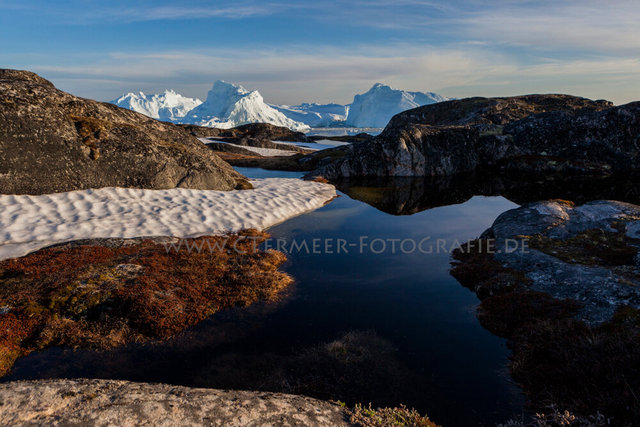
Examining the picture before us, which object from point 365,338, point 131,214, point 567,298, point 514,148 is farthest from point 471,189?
point 131,214

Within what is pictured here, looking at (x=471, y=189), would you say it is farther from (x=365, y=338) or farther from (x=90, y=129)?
(x=90, y=129)

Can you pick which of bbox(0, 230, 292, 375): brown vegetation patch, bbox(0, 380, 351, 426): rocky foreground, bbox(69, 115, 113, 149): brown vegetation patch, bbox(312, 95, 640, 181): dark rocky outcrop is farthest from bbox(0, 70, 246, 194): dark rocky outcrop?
bbox(0, 380, 351, 426): rocky foreground

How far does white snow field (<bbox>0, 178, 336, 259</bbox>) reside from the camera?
1543 centimetres

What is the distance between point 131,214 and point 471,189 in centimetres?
2767

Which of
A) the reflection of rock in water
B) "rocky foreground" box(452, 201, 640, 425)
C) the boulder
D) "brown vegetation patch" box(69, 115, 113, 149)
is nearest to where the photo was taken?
"rocky foreground" box(452, 201, 640, 425)

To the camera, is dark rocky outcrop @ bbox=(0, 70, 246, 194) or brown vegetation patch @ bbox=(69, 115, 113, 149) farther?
brown vegetation patch @ bbox=(69, 115, 113, 149)

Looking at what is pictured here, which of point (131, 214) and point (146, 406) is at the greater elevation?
point (131, 214)

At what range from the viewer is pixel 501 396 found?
22.8ft

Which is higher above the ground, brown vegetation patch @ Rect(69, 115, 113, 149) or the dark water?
brown vegetation patch @ Rect(69, 115, 113, 149)

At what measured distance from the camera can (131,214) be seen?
18750 millimetres

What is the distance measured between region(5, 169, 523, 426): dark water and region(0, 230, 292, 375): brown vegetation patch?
0.57 m

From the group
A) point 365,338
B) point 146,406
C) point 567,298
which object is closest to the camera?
point 146,406

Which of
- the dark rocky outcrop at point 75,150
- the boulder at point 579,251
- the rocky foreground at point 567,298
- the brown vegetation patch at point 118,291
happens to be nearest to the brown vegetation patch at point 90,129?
the dark rocky outcrop at point 75,150

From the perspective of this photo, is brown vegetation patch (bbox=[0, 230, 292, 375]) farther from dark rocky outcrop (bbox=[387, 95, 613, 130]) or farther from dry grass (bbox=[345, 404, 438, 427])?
dark rocky outcrop (bbox=[387, 95, 613, 130])
